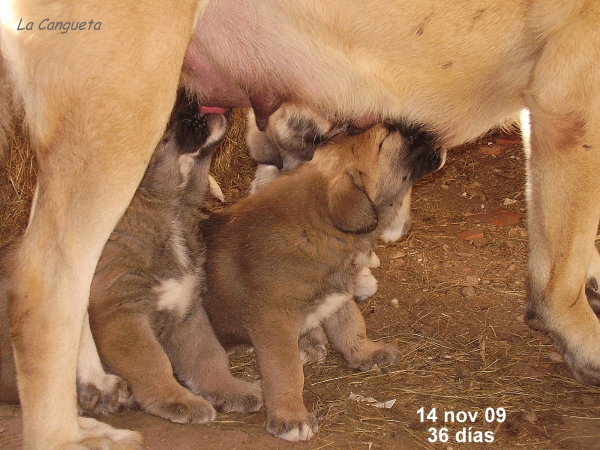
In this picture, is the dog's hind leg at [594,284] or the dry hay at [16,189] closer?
the dog's hind leg at [594,284]

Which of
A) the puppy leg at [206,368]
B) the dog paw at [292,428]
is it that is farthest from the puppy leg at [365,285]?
the dog paw at [292,428]

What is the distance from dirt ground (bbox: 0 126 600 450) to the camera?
3439 mm

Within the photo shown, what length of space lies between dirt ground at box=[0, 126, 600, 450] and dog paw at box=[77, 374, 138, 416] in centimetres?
6

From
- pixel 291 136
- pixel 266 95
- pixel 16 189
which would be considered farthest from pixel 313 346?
pixel 16 189

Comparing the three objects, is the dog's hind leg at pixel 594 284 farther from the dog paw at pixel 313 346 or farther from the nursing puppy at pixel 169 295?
the nursing puppy at pixel 169 295

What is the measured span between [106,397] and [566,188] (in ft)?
7.29

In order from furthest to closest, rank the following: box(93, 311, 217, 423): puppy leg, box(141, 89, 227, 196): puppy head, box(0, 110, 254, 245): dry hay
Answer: box(0, 110, 254, 245): dry hay → box(141, 89, 227, 196): puppy head → box(93, 311, 217, 423): puppy leg

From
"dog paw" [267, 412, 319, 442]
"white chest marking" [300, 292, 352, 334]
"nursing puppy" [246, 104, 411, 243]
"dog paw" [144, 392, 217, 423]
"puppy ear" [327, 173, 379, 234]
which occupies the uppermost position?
"nursing puppy" [246, 104, 411, 243]

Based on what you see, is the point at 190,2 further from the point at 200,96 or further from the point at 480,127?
the point at 480,127

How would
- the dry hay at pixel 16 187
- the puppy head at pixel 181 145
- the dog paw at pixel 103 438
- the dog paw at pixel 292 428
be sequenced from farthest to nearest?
1. the dry hay at pixel 16 187
2. the puppy head at pixel 181 145
3. the dog paw at pixel 292 428
4. the dog paw at pixel 103 438

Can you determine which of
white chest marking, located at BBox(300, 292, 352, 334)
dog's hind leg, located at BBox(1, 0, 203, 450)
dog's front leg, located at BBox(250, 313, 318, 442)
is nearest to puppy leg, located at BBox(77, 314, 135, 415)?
dog's hind leg, located at BBox(1, 0, 203, 450)

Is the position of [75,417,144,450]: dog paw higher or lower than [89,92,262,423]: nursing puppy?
lower

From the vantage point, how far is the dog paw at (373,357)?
4078 millimetres

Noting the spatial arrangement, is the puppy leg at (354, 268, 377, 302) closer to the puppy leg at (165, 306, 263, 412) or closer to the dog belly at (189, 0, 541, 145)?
the puppy leg at (165, 306, 263, 412)
